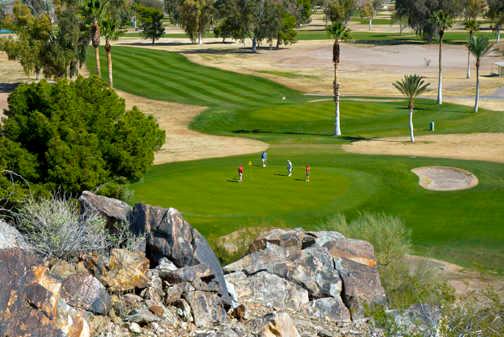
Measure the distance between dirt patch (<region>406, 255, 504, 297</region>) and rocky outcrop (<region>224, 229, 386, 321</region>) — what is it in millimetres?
7325

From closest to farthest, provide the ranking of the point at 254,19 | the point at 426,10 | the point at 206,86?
the point at 206,86 < the point at 254,19 < the point at 426,10

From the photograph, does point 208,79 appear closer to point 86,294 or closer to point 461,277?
point 461,277

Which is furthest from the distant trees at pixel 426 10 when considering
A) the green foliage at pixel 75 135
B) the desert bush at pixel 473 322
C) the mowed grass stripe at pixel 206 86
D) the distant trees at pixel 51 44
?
the desert bush at pixel 473 322

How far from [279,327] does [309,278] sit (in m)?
4.84

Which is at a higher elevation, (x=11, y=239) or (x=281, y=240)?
(x=11, y=239)

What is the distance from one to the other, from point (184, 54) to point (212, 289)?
5102 inches

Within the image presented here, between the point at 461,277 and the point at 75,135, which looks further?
the point at 75,135

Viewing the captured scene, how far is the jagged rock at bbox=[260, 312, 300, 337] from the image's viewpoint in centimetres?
1647

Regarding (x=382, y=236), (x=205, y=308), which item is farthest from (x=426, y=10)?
(x=205, y=308)

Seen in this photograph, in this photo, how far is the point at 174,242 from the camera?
20.0 metres

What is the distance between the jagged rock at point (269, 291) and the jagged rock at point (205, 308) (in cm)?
210

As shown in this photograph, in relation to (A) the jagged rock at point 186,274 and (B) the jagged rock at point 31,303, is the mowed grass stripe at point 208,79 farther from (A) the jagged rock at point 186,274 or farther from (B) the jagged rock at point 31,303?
(B) the jagged rock at point 31,303

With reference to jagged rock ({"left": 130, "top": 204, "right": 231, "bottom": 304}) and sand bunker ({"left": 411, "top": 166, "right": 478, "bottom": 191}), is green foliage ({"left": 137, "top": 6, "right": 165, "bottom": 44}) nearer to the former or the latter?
sand bunker ({"left": 411, "top": 166, "right": 478, "bottom": 191})

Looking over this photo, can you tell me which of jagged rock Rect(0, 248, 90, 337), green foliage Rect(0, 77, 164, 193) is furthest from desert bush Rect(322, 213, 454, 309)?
green foliage Rect(0, 77, 164, 193)
